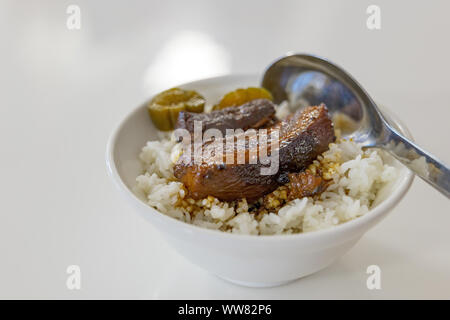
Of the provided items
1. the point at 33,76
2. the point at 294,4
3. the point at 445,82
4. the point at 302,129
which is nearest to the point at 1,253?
the point at 302,129

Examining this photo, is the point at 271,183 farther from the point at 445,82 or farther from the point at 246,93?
the point at 445,82

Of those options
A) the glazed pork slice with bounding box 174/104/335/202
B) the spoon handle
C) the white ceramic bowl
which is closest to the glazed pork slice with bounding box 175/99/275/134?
the glazed pork slice with bounding box 174/104/335/202

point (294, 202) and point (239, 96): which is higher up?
point (239, 96)

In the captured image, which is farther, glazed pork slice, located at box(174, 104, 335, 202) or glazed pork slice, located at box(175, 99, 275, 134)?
glazed pork slice, located at box(175, 99, 275, 134)

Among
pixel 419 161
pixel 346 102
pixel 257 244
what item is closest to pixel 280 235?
pixel 257 244

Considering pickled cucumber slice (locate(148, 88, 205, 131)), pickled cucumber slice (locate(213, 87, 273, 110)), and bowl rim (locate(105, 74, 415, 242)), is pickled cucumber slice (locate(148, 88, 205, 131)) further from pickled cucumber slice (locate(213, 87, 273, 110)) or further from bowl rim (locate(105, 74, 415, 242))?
bowl rim (locate(105, 74, 415, 242))

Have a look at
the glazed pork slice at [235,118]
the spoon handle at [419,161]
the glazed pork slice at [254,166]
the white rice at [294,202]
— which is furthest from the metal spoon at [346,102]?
the glazed pork slice at [235,118]

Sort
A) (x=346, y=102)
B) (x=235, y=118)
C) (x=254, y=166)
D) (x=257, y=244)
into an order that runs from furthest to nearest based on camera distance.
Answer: (x=346, y=102)
(x=235, y=118)
(x=254, y=166)
(x=257, y=244)

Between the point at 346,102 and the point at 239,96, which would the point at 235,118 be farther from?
the point at 346,102

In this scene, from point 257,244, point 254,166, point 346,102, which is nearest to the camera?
point 257,244
